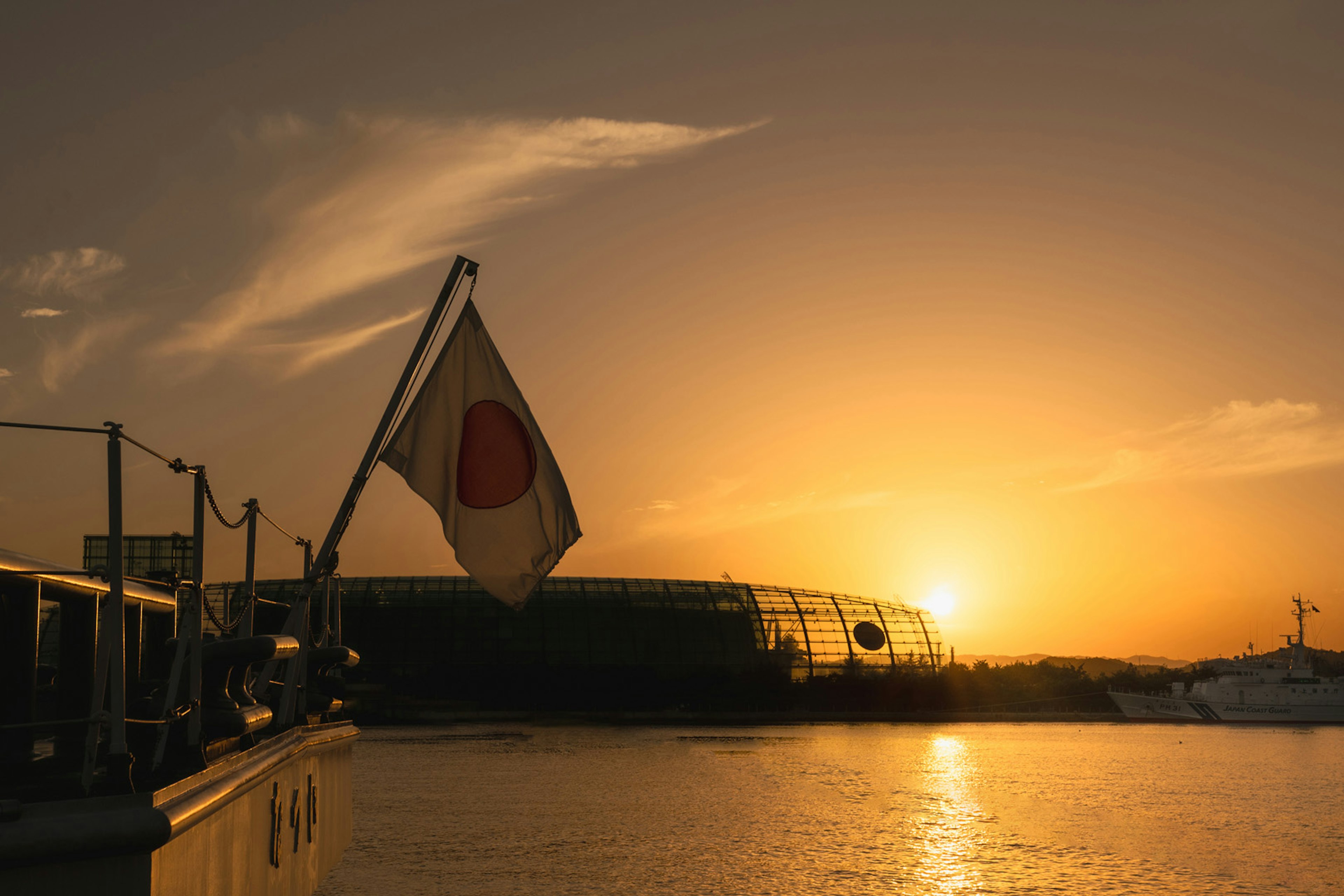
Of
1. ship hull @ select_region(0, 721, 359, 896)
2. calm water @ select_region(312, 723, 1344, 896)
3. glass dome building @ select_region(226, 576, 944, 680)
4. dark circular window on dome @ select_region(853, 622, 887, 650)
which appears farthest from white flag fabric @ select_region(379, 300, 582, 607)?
dark circular window on dome @ select_region(853, 622, 887, 650)

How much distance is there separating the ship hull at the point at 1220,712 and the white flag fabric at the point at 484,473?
344 feet

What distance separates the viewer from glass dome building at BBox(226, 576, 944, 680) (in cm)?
9769

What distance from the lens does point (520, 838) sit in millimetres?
24281

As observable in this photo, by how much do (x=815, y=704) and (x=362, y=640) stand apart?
40.6m

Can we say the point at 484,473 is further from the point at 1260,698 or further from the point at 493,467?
the point at 1260,698

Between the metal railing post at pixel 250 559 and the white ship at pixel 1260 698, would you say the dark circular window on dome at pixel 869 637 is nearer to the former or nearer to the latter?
the white ship at pixel 1260 698

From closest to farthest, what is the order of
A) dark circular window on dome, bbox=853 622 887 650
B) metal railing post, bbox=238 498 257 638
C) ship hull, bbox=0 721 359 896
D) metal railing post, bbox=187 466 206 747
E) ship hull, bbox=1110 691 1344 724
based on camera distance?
ship hull, bbox=0 721 359 896 → metal railing post, bbox=187 466 206 747 → metal railing post, bbox=238 498 257 638 → ship hull, bbox=1110 691 1344 724 → dark circular window on dome, bbox=853 622 887 650

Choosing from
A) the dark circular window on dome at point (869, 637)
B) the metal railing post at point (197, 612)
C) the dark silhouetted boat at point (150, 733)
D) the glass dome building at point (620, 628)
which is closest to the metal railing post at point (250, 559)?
the dark silhouetted boat at point (150, 733)

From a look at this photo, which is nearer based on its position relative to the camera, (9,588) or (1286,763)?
(9,588)

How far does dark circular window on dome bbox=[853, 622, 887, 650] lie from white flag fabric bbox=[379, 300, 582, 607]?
3946 inches

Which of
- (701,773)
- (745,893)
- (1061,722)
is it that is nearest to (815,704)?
(1061,722)

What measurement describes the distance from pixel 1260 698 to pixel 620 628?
198 ft

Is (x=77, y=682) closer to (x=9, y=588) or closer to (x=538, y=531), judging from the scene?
(x=9, y=588)

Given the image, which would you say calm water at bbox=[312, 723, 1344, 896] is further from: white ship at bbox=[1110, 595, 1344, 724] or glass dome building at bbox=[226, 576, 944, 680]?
white ship at bbox=[1110, 595, 1344, 724]
